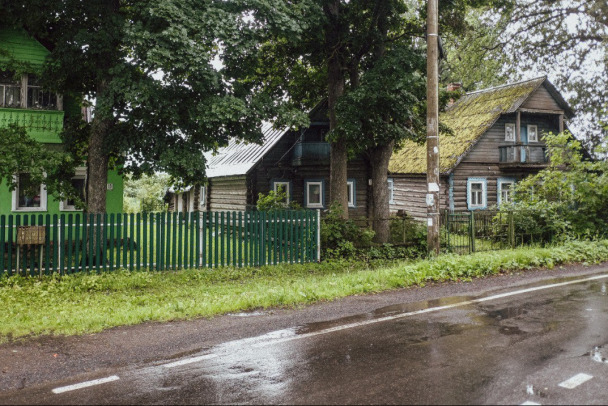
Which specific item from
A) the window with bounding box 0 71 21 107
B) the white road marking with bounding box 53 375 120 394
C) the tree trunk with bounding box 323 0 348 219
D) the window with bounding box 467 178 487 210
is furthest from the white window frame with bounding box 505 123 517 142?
the white road marking with bounding box 53 375 120 394

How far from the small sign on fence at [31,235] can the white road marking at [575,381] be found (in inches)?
431

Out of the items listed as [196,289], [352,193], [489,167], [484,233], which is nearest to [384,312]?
[196,289]

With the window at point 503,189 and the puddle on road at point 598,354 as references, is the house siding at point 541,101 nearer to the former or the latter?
the window at point 503,189

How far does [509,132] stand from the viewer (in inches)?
1056

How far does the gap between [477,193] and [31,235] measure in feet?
71.4

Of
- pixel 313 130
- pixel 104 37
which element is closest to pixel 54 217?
pixel 104 37

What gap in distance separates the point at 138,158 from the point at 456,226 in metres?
9.68

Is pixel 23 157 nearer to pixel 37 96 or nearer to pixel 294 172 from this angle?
pixel 37 96

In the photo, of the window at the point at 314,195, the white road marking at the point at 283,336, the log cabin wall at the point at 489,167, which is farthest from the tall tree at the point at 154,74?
the log cabin wall at the point at 489,167

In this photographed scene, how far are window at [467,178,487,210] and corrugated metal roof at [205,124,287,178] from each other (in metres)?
11.1

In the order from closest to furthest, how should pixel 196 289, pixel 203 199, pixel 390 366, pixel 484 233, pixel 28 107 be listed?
pixel 390 366 < pixel 196 289 < pixel 484 233 < pixel 28 107 < pixel 203 199

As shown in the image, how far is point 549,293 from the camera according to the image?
9.30 metres

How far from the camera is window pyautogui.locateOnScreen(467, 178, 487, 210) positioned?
25.7 metres

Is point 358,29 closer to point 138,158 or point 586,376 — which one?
point 138,158
